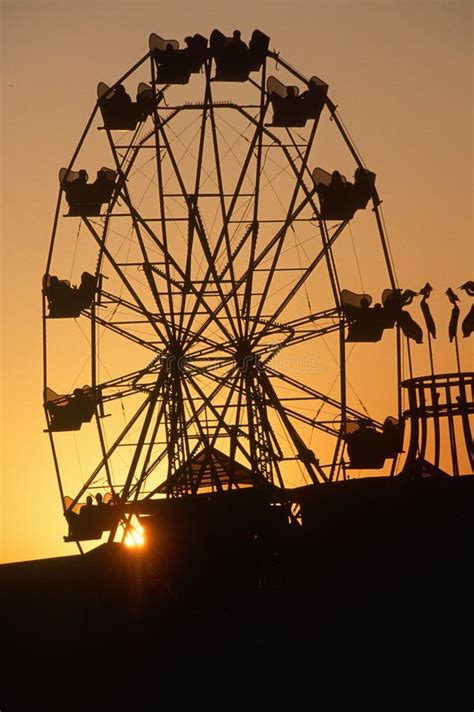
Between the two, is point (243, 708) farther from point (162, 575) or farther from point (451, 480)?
point (162, 575)

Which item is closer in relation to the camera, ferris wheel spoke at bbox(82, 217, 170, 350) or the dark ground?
the dark ground

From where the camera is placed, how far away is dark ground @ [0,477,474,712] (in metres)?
16.6

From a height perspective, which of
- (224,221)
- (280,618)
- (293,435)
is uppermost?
(224,221)

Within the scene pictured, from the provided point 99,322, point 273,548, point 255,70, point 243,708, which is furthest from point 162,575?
point 255,70

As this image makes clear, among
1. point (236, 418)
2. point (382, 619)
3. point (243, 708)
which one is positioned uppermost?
point (236, 418)

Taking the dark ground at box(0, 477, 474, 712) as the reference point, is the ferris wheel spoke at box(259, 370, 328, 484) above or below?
above

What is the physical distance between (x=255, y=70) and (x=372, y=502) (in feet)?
37.1

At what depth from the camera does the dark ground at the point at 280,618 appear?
54.4ft

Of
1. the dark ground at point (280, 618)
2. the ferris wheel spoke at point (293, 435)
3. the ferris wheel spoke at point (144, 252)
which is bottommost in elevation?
the dark ground at point (280, 618)

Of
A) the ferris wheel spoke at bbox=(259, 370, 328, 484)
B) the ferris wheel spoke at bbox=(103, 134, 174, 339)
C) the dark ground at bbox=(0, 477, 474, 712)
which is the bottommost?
the dark ground at bbox=(0, 477, 474, 712)

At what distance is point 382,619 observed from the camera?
773 inches

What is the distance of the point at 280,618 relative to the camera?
22000 mm

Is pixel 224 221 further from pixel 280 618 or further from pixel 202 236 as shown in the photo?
pixel 280 618

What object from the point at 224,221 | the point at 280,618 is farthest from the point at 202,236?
the point at 280,618
